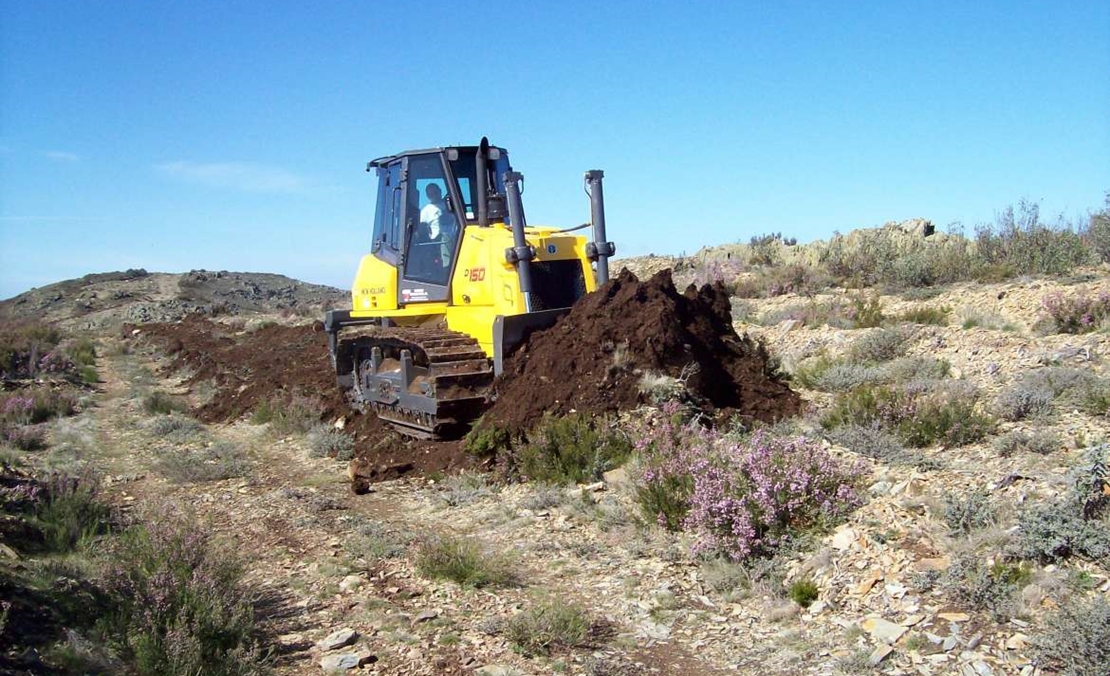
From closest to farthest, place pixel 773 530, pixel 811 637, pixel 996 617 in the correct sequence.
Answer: pixel 996 617 → pixel 811 637 → pixel 773 530

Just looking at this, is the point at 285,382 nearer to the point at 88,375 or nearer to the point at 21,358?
the point at 88,375

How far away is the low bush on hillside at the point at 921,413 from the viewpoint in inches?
291

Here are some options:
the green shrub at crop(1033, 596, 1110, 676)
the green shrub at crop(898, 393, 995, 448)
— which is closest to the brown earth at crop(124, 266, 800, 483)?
the green shrub at crop(898, 393, 995, 448)

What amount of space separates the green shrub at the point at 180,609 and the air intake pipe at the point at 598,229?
5.96 metres

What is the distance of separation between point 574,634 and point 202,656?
201cm

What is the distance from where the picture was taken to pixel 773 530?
18.8 ft

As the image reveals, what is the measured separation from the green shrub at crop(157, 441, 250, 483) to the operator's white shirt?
373cm

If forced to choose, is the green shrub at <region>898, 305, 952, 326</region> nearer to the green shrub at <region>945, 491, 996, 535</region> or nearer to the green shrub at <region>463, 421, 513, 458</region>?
the green shrub at <region>463, 421, 513, 458</region>

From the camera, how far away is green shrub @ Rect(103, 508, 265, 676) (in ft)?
14.3

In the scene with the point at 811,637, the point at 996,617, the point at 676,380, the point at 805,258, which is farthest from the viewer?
the point at 805,258

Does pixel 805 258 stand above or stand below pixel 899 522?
above

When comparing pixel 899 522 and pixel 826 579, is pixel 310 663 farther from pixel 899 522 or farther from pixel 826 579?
pixel 899 522

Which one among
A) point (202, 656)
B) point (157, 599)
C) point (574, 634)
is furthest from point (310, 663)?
point (574, 634)

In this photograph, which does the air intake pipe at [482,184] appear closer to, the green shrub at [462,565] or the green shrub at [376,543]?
the green shrub at [376,543]
